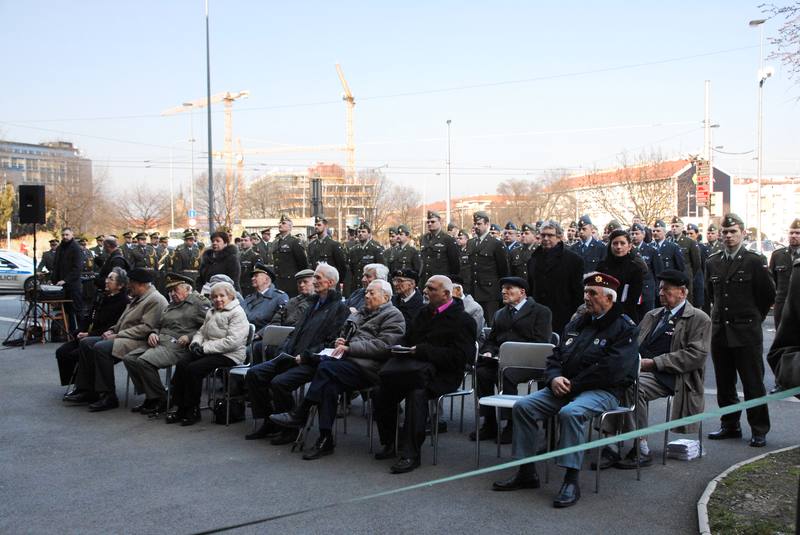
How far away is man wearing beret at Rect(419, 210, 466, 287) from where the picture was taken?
1454 cm

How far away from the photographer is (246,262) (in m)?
17.8

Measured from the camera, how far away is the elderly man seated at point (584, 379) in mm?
6188

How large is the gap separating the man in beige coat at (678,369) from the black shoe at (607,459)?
0.07 m

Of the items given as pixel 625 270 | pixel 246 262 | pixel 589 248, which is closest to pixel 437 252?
pixel 589 248

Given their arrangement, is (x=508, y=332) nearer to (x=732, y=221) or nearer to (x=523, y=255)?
(x=732, y=221)

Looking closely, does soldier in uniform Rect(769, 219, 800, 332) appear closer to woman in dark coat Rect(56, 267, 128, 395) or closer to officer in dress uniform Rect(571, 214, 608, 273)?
officer in dress uniform Rect(571, 214, 608, 273)

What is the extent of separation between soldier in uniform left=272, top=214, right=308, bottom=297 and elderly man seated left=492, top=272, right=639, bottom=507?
9.51m

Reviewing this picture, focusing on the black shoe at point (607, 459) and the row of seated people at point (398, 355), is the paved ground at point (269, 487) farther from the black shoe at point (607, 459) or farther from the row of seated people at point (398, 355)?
the row of seated people at point (398, 355)

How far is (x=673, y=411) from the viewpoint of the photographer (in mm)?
6918

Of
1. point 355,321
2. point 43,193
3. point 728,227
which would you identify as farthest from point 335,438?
point 43,193

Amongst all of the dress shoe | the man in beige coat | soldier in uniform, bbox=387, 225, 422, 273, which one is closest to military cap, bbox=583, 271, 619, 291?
the man in beige coat

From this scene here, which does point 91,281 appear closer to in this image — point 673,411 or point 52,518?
point 52,518

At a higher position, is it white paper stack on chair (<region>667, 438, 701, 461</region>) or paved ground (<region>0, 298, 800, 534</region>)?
white paper stack on chair (<region>667, 438, 701, 461</region>)

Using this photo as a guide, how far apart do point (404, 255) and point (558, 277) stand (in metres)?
6.60
